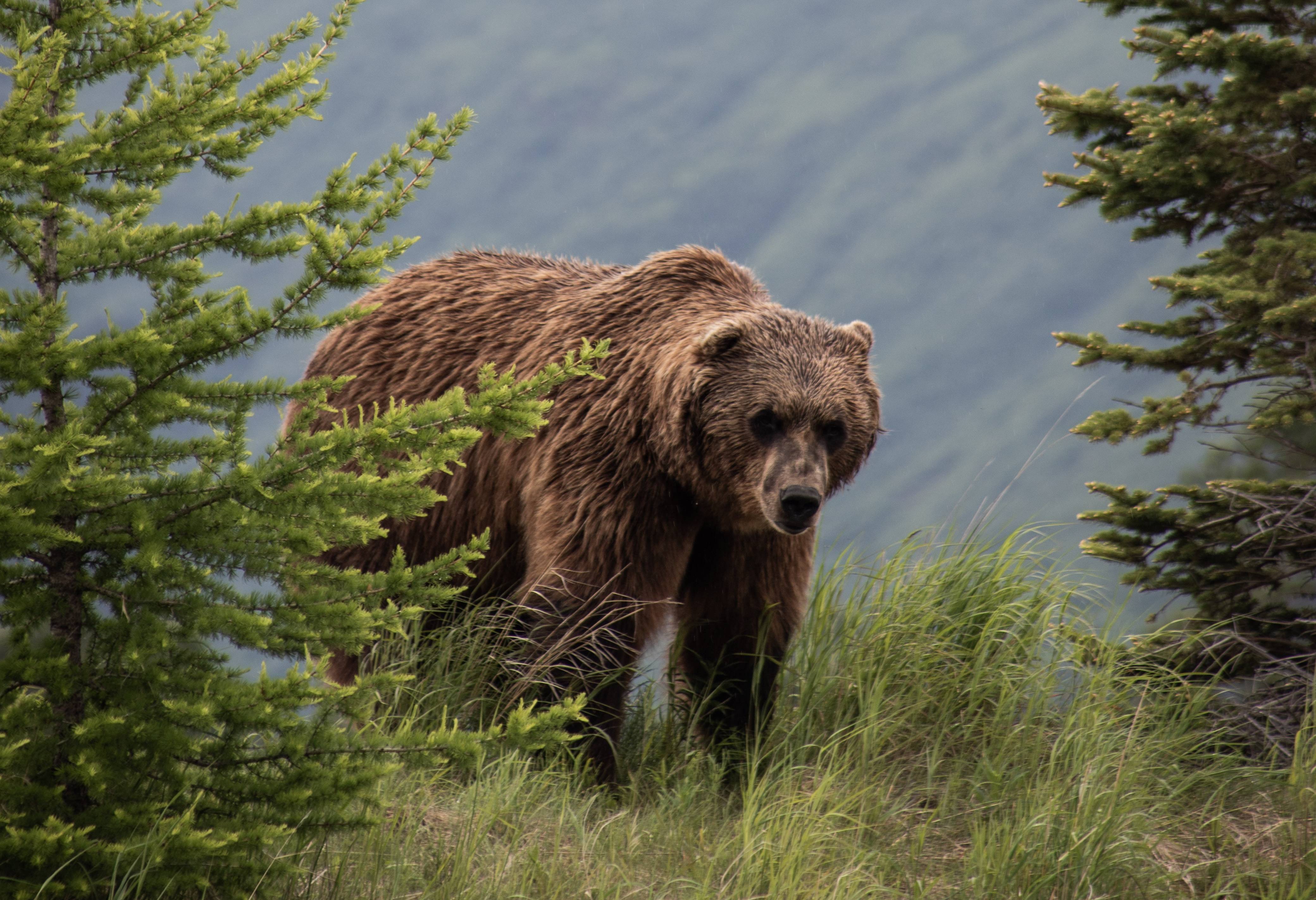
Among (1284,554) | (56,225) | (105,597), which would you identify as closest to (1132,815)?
(1284,554)

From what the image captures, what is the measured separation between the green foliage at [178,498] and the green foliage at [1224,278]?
4073mm

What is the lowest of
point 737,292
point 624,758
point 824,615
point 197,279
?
point 624,758

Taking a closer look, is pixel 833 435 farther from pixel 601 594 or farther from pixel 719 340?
pixel 601 594

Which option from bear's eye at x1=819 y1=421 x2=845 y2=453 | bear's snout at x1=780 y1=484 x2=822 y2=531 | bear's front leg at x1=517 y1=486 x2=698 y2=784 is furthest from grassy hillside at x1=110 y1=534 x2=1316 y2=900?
bear's eye at x1=819 y1=421 x2=845 y2=453

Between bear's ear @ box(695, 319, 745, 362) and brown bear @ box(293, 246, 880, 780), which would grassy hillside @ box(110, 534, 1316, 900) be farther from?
bear's ear @ box(695, 319, 745, 362)

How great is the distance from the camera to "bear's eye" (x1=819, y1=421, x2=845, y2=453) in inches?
200

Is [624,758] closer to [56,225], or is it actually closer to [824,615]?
[824,615]

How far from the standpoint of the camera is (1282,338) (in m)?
6.12

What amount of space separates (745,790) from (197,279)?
2801mm

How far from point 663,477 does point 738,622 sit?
86 centimetres

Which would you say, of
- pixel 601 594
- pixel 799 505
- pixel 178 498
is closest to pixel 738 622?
pixel 601 594

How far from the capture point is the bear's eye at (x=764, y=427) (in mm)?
5039

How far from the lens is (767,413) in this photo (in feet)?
16.6

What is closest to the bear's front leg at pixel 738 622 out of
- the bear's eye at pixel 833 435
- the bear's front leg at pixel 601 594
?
the bear's front leg at pixel 601 594
